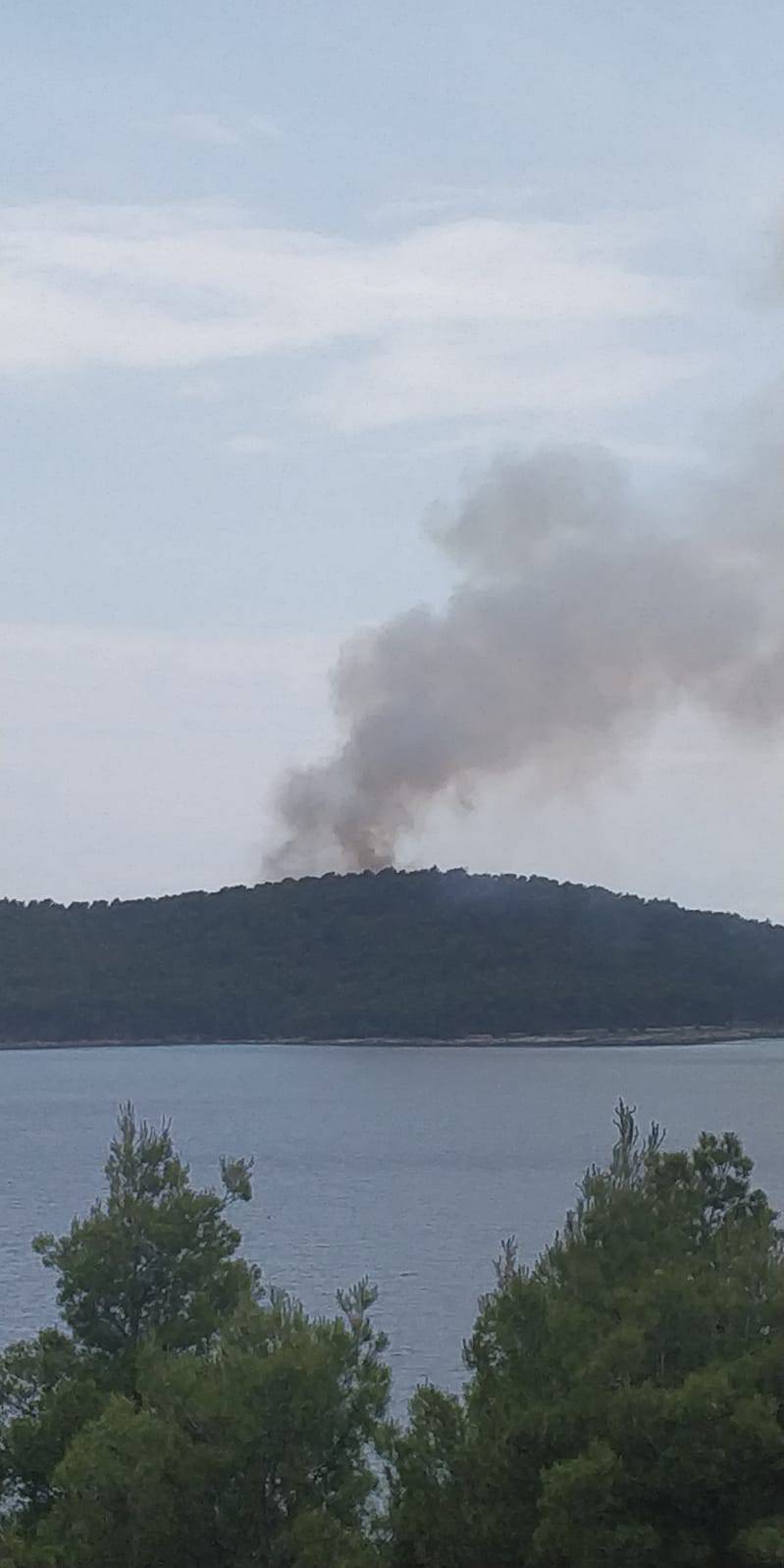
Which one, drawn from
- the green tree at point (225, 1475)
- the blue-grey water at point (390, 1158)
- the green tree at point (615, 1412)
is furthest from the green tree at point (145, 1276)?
the blue-grey water at point (390, 1158)

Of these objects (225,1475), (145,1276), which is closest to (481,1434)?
(225,1475)

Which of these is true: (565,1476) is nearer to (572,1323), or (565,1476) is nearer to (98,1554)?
(572,1323)

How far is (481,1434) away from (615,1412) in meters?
1.61

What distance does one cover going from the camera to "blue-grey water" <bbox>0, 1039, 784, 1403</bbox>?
2315 inches

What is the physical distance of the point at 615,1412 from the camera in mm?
18984

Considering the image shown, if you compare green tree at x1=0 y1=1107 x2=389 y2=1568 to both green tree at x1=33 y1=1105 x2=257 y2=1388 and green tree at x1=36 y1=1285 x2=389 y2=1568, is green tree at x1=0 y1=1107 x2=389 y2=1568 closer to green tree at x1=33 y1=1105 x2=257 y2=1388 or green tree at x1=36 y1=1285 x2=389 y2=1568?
green tree at x1=36 y1=1285 x2=389 y2=1568

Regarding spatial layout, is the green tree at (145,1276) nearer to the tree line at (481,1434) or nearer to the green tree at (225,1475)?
the tree line at (481,1434)

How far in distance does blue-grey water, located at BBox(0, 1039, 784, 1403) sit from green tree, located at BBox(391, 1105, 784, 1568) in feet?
65.9

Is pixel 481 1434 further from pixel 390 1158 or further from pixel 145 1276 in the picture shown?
pixel 390 1158

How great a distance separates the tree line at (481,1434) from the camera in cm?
1861

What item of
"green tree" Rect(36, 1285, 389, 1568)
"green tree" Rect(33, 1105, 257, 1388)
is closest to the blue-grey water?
"green tree" Rect(33, 1105, 257, 1388)

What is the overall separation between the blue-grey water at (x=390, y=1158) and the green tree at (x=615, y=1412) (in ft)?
65.9

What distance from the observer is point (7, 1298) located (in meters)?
54.6

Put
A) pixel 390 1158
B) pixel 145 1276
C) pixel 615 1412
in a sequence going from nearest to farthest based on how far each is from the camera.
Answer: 1. pixel 615 1412
2. pixel 145 1276
3. pixel 390 1158
